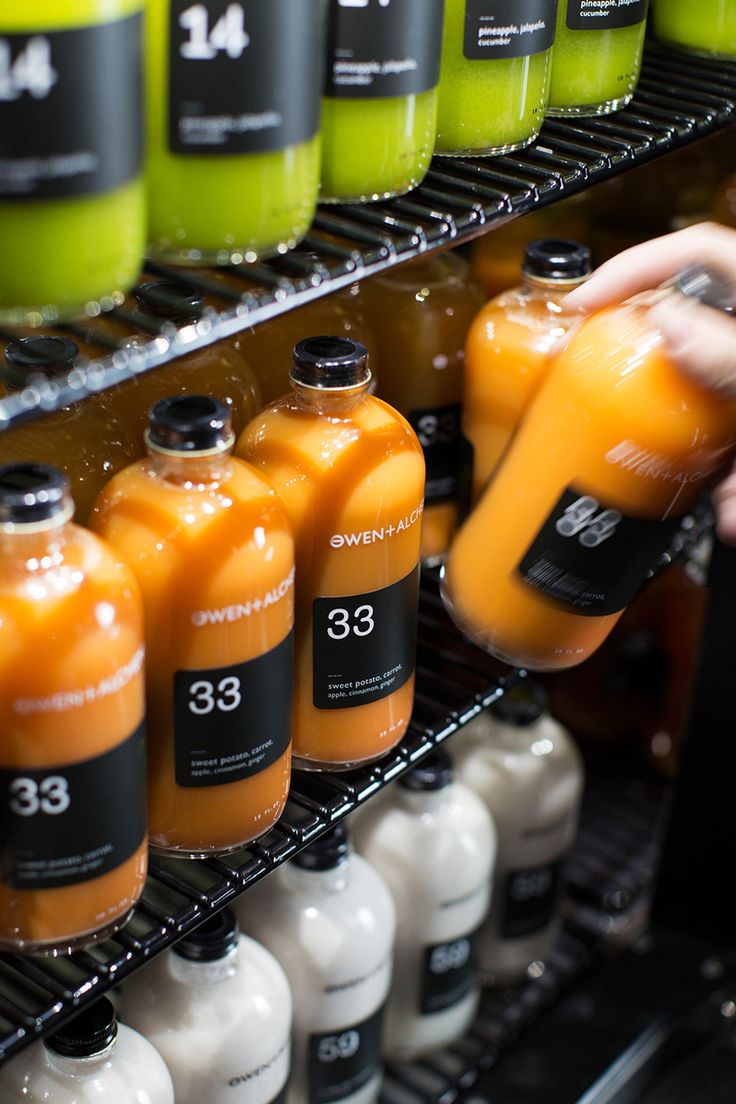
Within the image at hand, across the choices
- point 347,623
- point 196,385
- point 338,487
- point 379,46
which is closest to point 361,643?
point 347,623

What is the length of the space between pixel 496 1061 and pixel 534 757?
1.35 feet

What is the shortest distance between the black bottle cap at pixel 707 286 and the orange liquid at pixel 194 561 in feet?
1.19

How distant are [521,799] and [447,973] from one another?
228 mm

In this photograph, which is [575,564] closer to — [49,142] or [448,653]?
[448,653]

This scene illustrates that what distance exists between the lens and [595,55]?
128 cm

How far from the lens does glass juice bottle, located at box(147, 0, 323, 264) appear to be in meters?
0.86

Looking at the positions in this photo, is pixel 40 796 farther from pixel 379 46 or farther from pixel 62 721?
pixel 379 46

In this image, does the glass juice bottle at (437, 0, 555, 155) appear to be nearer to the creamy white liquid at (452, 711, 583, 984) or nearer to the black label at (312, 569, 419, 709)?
the black label at (312, 569, 419, 709)

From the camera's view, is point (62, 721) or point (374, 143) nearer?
point (62, 721)

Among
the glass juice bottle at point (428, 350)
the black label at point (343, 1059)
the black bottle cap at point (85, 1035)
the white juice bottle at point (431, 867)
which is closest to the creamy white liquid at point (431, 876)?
the white juice bottle at point (431, 867)

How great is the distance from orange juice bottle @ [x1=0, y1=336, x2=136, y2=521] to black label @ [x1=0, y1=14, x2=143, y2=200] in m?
0.28

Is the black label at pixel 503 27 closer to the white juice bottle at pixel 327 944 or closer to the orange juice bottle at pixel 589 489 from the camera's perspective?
the orange juice bottle at pixel 589 489

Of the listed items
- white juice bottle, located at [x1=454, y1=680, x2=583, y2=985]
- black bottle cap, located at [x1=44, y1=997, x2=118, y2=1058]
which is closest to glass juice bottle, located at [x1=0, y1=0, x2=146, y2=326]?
black bottle cap, located at [x1=44, y1=997, x2=118, y2=1058]

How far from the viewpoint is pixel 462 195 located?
114 cm
